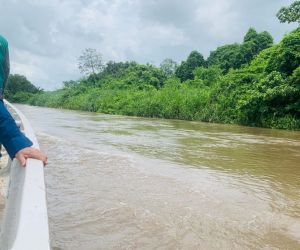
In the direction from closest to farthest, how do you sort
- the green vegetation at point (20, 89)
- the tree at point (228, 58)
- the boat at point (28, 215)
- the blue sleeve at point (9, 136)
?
the boat at point (28, 215) → the blue sleeve at point (9, 136) → the tree at point (228, 58) → the green vegetation at point (20, 89)

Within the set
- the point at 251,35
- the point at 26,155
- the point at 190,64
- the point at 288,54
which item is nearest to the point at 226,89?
the point at 288,54

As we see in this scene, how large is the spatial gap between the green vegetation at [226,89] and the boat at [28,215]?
17519mm

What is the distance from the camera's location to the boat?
3.01 feet

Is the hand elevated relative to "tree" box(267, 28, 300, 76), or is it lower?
lower

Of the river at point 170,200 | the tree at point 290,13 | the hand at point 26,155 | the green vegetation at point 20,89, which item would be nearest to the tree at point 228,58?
the tree at point 290,13

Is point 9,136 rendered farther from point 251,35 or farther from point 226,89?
point 251,35

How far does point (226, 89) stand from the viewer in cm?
2320

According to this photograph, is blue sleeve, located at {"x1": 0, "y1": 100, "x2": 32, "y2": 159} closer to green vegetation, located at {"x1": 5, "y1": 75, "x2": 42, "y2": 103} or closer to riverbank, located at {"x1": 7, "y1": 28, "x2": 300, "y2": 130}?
riverbank, located at {"x1": 7, "y1": 28, "x2": 300, "y2": 130}

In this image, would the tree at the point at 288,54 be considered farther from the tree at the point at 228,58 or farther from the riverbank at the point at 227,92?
the tree at the point at 228,58

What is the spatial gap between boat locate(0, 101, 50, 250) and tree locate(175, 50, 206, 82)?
139 ft

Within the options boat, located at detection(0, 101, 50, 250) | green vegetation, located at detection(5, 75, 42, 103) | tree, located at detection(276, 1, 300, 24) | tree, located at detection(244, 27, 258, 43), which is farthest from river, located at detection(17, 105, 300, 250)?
green vegetation, located at detection(5, 75, 42, 103)

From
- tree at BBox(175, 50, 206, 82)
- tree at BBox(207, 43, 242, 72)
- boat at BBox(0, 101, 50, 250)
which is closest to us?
boat at BBox(0, 101, 50, 250)

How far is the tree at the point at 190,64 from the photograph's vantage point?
1714 inches

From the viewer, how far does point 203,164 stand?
716 cm
